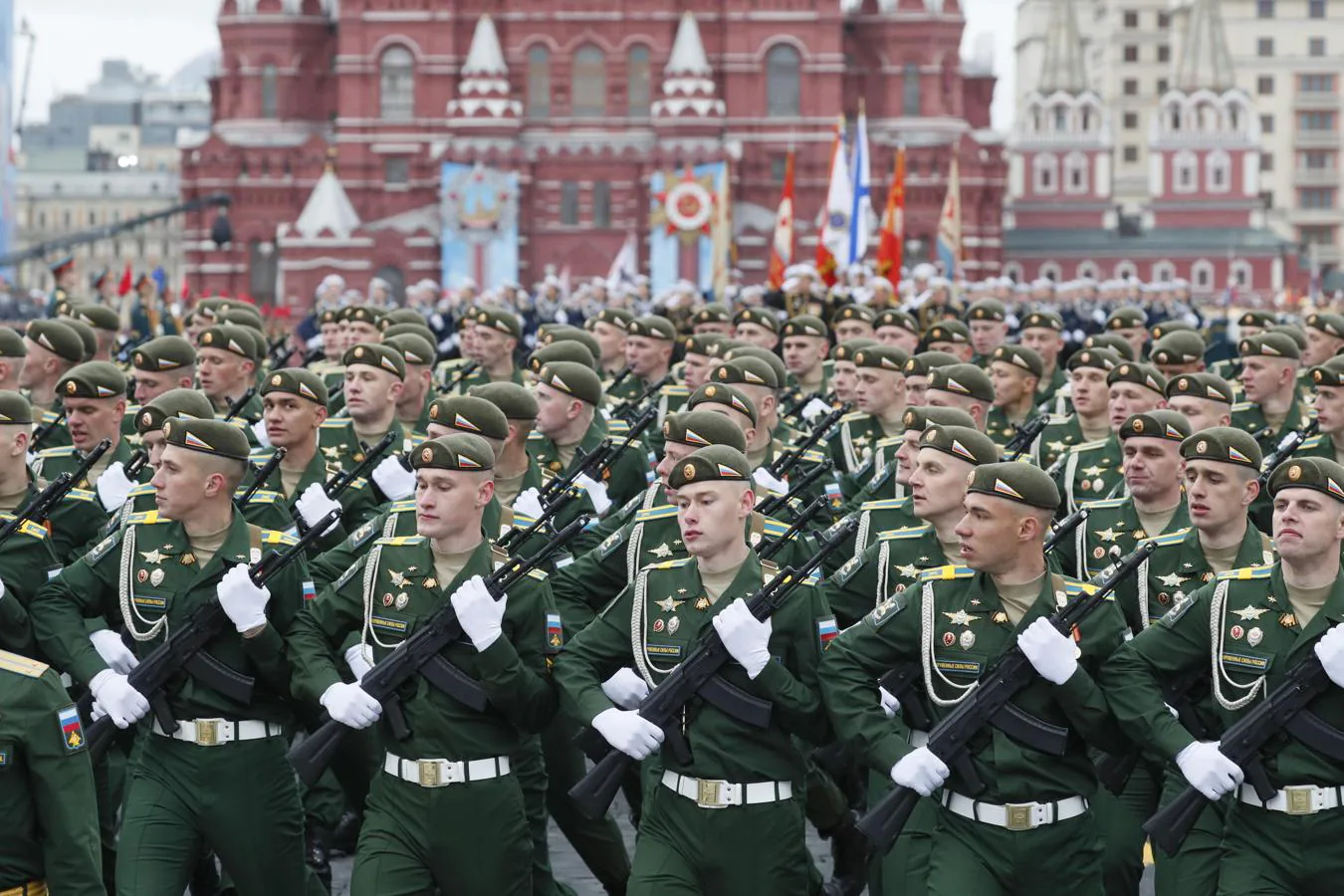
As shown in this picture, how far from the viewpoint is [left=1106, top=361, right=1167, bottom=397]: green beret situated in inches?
463

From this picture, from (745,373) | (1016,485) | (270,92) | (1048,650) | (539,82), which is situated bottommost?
(1048,650)

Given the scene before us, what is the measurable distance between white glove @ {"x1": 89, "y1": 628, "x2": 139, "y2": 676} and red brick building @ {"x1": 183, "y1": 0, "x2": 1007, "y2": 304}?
59.0m

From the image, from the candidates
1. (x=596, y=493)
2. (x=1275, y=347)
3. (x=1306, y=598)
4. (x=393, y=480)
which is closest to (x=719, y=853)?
(x=1306, y=598)

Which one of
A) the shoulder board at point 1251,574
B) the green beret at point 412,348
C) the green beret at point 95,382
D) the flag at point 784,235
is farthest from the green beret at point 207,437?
the flag at point 784,235

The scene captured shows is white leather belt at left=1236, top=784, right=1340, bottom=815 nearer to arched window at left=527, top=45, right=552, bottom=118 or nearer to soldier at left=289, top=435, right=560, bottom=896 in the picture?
soldier at left=289, top=435, right=560, bottom=896

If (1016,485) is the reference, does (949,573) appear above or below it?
below

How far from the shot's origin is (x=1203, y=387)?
1102 cm

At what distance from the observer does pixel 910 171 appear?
2736 inches

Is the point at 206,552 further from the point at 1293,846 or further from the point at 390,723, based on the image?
the point at 1293,846

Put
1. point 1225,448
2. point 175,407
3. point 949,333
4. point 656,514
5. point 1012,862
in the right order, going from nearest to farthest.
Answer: point 1012,862
point 1225,448
point 656,514
point 175,407
point 949,333

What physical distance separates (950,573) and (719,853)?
1.18 m

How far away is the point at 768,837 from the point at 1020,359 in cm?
690

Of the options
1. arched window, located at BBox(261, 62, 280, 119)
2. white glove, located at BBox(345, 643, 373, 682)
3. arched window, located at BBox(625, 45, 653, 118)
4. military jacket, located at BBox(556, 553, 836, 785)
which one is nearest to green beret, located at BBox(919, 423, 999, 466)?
military jacket, located at BBox(556, 553, 836, 785)

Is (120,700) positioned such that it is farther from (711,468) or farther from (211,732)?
(711,468)
